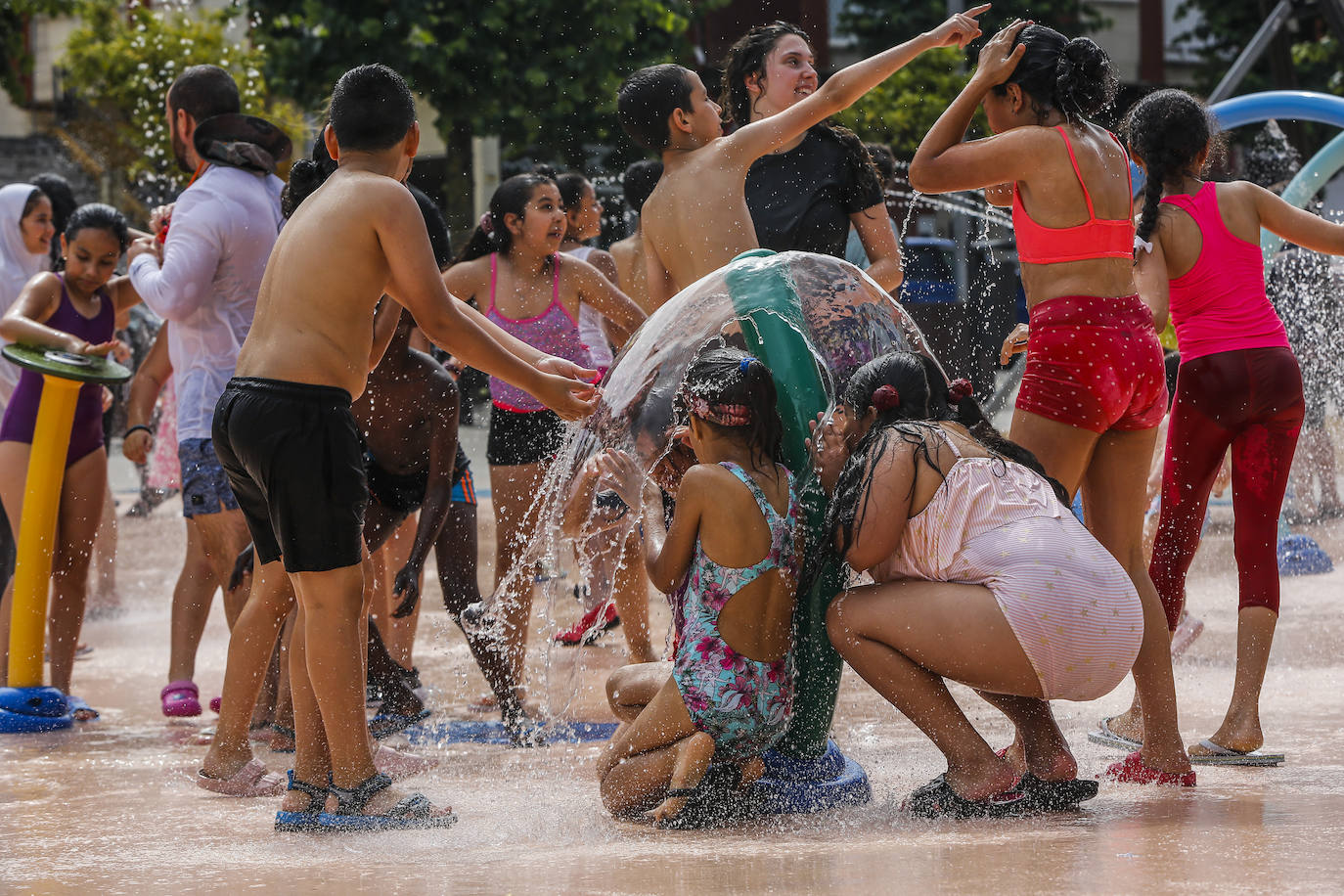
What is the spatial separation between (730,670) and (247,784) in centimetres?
142

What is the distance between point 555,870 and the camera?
3.19m

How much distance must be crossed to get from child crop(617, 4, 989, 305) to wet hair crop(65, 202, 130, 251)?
227 centimetres

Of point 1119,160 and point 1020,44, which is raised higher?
point 1020,44

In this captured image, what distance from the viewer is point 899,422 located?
146 inches

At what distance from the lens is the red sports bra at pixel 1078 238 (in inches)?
159

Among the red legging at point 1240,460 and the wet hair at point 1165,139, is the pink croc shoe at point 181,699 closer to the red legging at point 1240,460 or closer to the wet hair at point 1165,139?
the red legging at point 1240,460

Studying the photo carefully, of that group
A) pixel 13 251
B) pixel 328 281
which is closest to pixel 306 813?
pixel 328 281

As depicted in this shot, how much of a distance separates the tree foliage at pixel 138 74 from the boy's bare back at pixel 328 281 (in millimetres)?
18664

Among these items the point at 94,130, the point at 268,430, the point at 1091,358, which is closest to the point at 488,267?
the point at 268,430

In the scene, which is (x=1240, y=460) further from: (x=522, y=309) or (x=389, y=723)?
(x=389, y=723)

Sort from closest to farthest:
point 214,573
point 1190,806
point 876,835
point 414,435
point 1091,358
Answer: point 876,835, point 1190,806, point 1091,358, point 414,435, point 214,573

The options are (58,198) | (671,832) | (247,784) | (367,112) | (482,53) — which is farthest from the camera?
(482,53)

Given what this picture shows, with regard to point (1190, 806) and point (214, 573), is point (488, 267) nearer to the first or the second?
point (214, 573)

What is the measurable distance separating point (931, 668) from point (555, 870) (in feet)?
3.31
